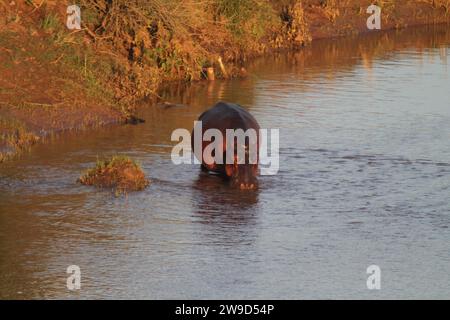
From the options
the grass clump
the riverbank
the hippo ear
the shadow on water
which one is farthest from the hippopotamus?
the riverbank

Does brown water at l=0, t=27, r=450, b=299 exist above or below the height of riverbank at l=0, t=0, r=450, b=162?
below

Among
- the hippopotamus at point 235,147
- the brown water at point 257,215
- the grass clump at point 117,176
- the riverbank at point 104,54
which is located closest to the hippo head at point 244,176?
the hippopotamus at point 235,147

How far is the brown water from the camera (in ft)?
35.1

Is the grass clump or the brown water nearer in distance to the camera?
the brown water

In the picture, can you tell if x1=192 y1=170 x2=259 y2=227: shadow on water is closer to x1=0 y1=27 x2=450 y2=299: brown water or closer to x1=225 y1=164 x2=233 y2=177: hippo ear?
x1=0 y1=27 x2=450 y2=299: brown water

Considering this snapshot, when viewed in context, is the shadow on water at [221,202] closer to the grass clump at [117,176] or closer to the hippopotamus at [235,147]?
the hippopotamus at [235,147]

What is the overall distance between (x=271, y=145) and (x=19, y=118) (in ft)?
13.1

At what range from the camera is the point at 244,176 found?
14.2 m

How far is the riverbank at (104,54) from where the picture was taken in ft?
58.6

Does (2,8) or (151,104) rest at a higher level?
(2,8)

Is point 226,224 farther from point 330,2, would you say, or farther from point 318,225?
point 330,2

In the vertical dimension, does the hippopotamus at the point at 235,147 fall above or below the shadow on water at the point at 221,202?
above
